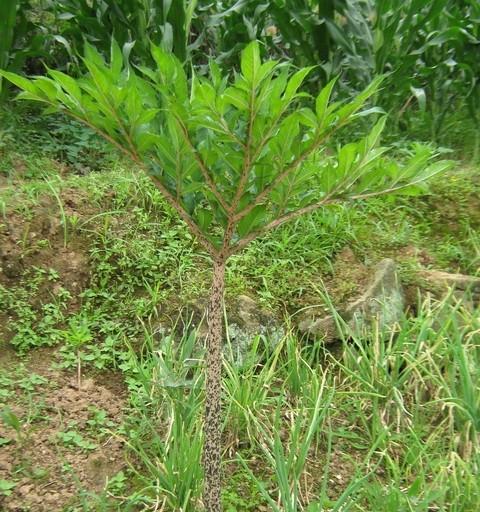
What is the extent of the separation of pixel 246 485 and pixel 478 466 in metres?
0.81

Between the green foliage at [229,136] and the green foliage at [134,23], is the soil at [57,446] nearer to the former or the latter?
the green foliage at [229,136]

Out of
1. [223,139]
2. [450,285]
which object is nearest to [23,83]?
[223,139]

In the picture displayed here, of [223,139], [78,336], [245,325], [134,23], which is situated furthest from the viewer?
[134,23]

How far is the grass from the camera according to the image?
190 centimetres

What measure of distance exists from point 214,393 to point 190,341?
72 cm

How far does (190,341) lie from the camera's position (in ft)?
7.23

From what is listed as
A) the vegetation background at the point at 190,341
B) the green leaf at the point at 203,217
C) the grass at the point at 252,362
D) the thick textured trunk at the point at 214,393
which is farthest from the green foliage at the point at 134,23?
the thick textured trunk at the point at 214,393

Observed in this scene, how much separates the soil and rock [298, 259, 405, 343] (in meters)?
0.97

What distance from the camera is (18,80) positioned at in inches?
43.8

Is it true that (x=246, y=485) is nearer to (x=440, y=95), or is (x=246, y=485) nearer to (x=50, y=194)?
Answer: (x=50, y=194)

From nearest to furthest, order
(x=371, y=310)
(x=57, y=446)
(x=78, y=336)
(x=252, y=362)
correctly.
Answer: (x=57, y=446) < (x=252, y=362) < (x=78, y=336) < (x=371, y=310)

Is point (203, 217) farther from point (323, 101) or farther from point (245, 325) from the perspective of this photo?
point (245, 325)

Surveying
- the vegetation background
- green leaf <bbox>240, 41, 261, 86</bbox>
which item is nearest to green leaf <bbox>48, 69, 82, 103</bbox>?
green leaf <bbox>240, 41, 261, 86</bbox>

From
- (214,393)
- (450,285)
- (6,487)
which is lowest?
(6,487)
